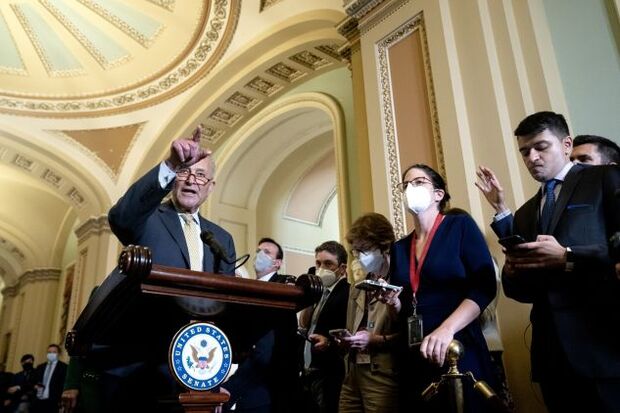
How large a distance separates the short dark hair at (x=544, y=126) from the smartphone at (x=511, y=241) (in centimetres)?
48

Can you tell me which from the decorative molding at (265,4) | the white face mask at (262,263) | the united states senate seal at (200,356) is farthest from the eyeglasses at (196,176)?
the decorative molding at (265,4)

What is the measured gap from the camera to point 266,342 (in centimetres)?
160

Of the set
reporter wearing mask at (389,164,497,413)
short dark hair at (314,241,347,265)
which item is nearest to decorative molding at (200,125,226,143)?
short dark hair at (314,241,347,265)

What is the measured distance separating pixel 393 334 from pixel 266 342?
2.57ft

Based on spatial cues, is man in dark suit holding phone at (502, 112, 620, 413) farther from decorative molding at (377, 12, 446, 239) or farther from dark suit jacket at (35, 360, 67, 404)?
dark suit jacket at (35, 360, 67, 404)

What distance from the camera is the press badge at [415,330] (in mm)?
1864

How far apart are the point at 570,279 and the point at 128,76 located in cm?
769

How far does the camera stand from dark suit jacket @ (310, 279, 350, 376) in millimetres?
2838

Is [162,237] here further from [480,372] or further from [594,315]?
[594,315]

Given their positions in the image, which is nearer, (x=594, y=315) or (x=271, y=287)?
(x=271, y=287)

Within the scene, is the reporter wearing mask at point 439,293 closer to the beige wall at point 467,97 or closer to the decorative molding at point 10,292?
the beige wall at point 467,97

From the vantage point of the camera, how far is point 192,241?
172 cm

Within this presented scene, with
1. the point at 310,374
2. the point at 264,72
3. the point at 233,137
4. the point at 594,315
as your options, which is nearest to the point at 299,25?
the point at 264,72

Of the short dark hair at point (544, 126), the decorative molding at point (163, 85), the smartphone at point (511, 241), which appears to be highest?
the decorative molding at point (163, 85)
